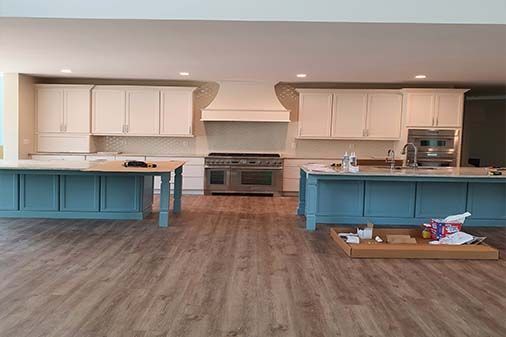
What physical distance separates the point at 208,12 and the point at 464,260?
3535 millimetres

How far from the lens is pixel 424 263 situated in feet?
14.7

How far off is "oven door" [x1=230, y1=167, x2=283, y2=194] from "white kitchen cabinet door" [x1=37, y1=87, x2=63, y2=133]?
3639 millimetres

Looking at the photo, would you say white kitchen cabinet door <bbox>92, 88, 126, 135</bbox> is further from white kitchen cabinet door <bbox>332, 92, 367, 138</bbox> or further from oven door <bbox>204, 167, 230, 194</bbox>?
white kitchen cabinet door <bbox>332, 92, 367, 138</bbox>

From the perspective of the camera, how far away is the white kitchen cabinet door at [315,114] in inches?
352

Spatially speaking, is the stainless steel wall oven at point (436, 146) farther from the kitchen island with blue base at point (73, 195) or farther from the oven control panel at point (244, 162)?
the kitchen island with blue base at point (73, 195)

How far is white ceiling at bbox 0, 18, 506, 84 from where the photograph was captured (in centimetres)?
440

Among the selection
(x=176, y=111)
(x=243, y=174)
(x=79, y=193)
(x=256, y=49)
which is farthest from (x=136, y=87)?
(x=256, y=49)

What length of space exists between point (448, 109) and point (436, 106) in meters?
0.24

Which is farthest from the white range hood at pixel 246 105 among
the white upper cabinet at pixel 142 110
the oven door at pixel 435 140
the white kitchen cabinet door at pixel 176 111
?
the oven door at pixel 435 140

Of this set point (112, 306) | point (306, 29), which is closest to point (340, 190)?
point (306, 29)

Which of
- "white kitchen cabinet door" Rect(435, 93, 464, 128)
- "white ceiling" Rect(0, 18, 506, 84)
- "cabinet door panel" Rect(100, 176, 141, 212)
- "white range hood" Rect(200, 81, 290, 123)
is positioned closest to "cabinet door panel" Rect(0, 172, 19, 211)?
"cabinet door panel" Rect(100, 176, 141, 212)

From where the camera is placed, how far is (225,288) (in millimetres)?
3631

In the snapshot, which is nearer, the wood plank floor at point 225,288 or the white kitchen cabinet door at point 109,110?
the wood plank floor at point 225,288

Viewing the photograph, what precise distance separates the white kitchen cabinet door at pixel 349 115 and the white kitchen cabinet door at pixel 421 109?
2.78 feet
